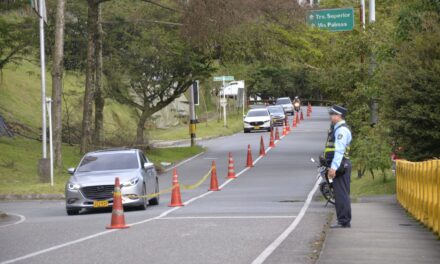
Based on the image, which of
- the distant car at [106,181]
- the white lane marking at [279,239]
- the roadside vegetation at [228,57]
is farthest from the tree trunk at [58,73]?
the white lane marking at [279,239]

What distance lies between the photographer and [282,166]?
1470 inches

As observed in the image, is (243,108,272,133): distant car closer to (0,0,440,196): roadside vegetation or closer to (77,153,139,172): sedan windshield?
(0,0,440,196): roadside vegetation

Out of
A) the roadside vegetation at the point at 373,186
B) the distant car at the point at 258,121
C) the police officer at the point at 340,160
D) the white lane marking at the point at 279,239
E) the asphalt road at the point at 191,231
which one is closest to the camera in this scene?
the white lane marking at the point at 279,239

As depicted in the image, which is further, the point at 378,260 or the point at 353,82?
the point at 353,82

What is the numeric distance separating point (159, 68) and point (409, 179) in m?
26.8

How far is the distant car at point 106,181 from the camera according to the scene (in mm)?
20578

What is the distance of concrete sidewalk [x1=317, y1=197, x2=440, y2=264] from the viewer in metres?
10.9

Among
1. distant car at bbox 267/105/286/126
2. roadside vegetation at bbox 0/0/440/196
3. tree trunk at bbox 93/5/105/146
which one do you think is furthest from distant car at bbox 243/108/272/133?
tree trunk at bbox 93/5/105/146

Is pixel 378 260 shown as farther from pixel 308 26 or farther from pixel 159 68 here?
pixel 159 68

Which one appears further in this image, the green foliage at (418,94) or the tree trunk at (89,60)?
the tree trunk at (89,60)

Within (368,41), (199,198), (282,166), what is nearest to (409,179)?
(199,198)

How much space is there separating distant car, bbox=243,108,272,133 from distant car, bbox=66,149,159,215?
40653mm

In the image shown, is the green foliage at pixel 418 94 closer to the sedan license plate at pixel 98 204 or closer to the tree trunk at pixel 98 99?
the sedan license plate at pixel 98 204

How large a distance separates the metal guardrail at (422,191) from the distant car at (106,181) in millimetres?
5999
